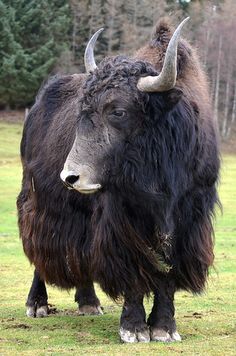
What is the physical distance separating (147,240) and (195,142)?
2.97 feet

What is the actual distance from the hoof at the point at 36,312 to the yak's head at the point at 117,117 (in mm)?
2856

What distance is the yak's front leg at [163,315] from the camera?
6863 mm

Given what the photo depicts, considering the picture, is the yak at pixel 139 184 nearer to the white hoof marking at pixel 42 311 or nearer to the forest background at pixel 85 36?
the white hoof marking at pixel 42 311

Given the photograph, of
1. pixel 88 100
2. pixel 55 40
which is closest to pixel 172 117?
pixel 88 100

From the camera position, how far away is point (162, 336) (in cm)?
686

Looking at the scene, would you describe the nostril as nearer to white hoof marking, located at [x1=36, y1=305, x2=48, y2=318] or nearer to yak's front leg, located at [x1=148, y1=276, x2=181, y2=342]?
yak's front leg, located at [x1=148, y1=276, x2=181, y2=342]

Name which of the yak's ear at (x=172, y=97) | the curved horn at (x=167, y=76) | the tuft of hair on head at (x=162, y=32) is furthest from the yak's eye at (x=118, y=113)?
the tuft of hair on head at (x=162, y=32)

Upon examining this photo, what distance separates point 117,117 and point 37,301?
326cm

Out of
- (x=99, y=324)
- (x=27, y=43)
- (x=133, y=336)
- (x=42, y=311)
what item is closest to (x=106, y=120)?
(x=133, y=336)

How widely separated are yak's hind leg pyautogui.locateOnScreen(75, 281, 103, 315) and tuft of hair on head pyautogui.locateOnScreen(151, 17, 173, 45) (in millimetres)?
2784

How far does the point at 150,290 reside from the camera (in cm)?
683

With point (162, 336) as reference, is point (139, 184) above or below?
above

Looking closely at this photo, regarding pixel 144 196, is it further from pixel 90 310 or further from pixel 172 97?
pixel 90 310

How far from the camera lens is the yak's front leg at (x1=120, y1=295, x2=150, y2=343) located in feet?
22.2
